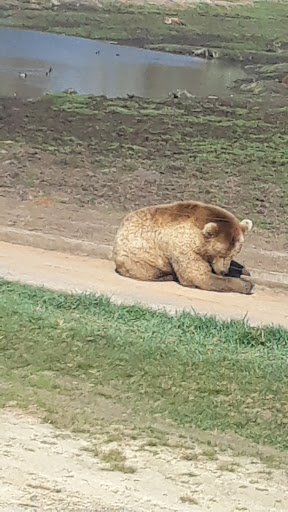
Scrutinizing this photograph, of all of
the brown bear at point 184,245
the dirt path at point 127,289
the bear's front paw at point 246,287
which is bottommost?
the dirt path at point 127,289

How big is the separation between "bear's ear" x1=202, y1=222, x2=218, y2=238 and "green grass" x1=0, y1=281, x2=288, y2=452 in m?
1.15

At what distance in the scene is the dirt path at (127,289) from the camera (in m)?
7.73

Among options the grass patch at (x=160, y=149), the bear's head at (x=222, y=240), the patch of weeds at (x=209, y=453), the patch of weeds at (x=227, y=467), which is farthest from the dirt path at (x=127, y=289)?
the grass patch at (x=160, y=149)

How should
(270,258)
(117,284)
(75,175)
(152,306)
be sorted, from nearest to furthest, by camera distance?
(152,306)
(117,284)
(270,258)
(75,175)

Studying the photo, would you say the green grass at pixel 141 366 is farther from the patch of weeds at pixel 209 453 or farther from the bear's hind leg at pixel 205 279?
the bear's hind leg at pixel 205 279

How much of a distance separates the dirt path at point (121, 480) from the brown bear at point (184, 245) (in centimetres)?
350

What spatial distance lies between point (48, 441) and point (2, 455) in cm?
31

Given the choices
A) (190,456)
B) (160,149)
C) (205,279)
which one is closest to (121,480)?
(190,456)

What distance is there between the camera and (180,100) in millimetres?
20766

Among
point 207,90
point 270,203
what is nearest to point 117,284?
point 270,203

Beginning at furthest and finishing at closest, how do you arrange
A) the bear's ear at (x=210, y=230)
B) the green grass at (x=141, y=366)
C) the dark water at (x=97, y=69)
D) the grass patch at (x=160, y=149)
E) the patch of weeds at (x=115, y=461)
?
the dark water at (x=97, y=69), the grass patch at (x=160, y=149), the bear's ear at (x=210, y=230), the green grass at (x=141, y=366), the patch of weeds at (x=115, y=461)

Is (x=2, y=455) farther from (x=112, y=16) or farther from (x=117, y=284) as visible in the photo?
(x=112, y=16)

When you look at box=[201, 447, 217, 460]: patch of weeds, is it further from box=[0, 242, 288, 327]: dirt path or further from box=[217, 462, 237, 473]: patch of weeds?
box=[0, 242, 288, 327]: dirt path

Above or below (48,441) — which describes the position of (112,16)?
above
